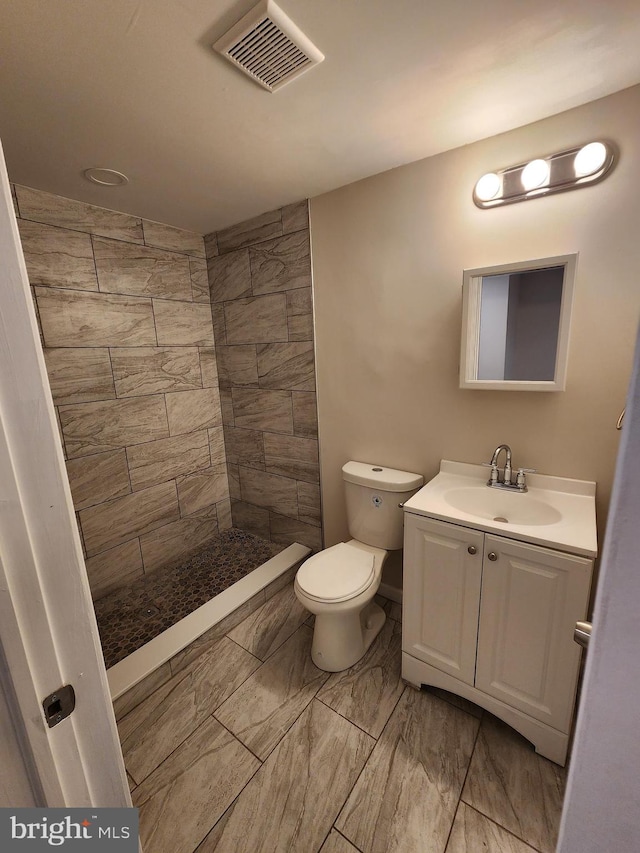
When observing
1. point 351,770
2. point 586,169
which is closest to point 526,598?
point 351,770

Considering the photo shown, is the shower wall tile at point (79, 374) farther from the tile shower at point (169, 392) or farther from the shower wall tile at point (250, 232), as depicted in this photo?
the shower wall tile at point (250, 232)

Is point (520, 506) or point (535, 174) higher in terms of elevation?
point (535, 174)

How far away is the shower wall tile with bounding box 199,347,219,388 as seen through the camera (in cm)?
257

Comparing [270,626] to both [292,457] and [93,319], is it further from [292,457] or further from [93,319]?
[93,319]

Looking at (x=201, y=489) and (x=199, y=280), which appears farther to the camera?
(x=201, y=489)

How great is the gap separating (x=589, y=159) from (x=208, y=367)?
2288 mm

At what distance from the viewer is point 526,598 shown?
122 cm

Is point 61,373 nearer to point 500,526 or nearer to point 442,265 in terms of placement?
point 442,265

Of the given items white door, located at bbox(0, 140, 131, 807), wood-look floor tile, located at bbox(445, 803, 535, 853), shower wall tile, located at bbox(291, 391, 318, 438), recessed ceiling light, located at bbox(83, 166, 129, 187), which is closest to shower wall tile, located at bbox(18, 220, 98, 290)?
recessed ceiling light, located at bbox(83, 166, 129, 187)

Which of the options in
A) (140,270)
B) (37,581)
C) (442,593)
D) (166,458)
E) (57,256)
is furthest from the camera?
(166,458)

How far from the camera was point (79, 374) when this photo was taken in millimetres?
1934

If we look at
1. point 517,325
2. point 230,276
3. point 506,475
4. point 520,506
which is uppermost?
point 230,276

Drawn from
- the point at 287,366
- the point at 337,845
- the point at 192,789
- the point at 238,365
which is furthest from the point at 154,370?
the point at 337,845

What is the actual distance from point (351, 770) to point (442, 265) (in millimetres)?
2051
